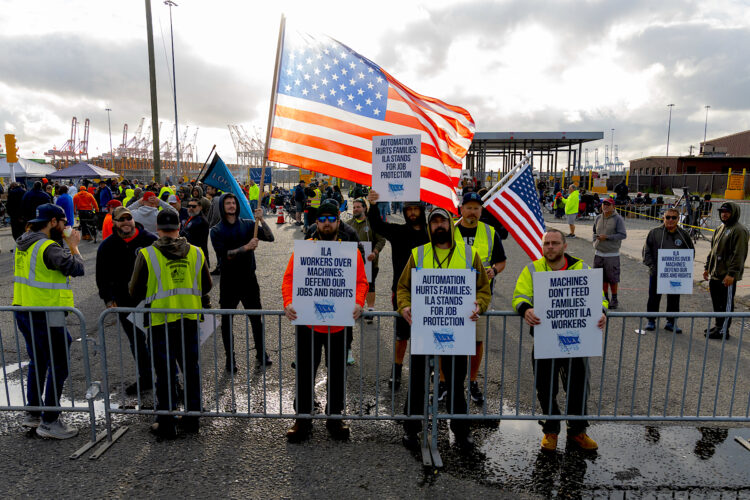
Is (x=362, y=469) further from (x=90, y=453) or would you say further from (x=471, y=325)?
(x=90, y=453)

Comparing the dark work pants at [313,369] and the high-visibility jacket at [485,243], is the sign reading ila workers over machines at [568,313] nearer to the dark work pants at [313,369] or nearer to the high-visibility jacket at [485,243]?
the high-visibility jacket at [485,243]

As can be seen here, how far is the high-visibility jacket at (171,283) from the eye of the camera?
4.13 m

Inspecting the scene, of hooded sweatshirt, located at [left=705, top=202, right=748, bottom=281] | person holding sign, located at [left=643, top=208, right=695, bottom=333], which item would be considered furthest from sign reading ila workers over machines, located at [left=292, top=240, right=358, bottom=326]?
hooded sweatshirt, located at [left=705, top=202, right=748, bottom=281]

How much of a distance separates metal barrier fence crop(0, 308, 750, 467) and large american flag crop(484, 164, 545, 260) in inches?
52.1

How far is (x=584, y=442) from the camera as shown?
4035 mm

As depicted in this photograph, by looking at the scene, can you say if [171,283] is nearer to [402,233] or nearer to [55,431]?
[55,431]

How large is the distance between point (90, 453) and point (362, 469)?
2.14m

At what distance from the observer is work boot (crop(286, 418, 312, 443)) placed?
414 cm

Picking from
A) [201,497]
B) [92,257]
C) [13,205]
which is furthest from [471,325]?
[13,205]

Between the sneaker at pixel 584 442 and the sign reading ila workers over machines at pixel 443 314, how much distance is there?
46.9 inches

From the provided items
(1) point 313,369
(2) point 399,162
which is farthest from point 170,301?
(2) point 399,162

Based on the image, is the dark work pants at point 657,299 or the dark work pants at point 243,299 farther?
the dark work pants at point 657,299

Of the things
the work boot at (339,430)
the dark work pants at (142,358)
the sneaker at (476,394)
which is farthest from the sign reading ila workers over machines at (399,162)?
the dark work pants at (142,358)

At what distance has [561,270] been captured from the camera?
12.8 feet
